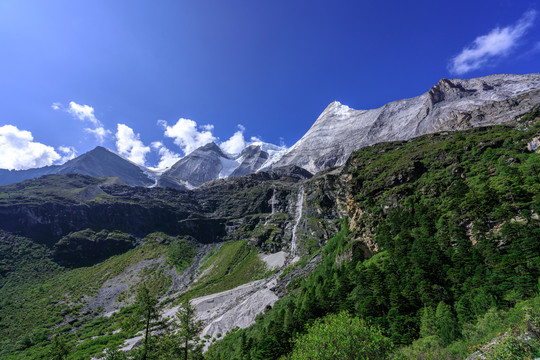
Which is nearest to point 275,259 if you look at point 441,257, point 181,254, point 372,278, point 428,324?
point 181,254

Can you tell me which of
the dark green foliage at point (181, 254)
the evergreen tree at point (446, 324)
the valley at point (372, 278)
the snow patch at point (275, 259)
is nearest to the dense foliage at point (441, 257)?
the evergreen tree at point (446, 324)

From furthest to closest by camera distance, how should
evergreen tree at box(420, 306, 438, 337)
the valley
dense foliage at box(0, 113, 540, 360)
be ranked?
1. evergreen tree at box(420, 306, 438, 337)
2. the valley
3. dense foliage at box(0, 113, 540, 360)

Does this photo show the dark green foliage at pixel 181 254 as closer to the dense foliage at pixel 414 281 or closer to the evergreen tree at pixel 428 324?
the dense foliage at pixel 414 281

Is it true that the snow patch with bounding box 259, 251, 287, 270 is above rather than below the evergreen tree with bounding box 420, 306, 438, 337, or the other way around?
above

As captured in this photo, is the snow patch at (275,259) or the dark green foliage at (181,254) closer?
the snow patch at (275,259)

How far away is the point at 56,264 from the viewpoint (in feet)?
558

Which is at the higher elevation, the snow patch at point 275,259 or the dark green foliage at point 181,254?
the dark green foliage at point 181,254

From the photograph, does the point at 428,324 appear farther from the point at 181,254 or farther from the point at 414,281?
Answer: the point at 181,254

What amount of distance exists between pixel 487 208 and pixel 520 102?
20929cm

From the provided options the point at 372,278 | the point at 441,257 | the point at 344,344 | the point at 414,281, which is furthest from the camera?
the point at 372,278

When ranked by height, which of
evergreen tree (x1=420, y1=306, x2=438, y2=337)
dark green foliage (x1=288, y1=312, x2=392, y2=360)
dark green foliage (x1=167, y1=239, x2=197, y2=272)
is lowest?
evergreen tree (x1=420, y1=306, x2=438, y2=337)

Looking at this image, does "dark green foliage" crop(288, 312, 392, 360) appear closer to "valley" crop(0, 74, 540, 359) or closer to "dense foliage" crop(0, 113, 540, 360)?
"dense foliage" crop(0, 113, 540, 360)

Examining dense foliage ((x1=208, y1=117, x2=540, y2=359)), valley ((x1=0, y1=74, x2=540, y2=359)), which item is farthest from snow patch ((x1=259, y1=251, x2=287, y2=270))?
dense foliage ((x1=208, y1=117, x2=540, y2=359))

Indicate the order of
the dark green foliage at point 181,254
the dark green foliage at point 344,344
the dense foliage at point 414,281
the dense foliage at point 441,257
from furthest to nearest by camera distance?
the dark green foliage at point 181,254, the dense foliage at point 441,257, the dense foliage at point 414,281, the dark green foliage at point 344,344
